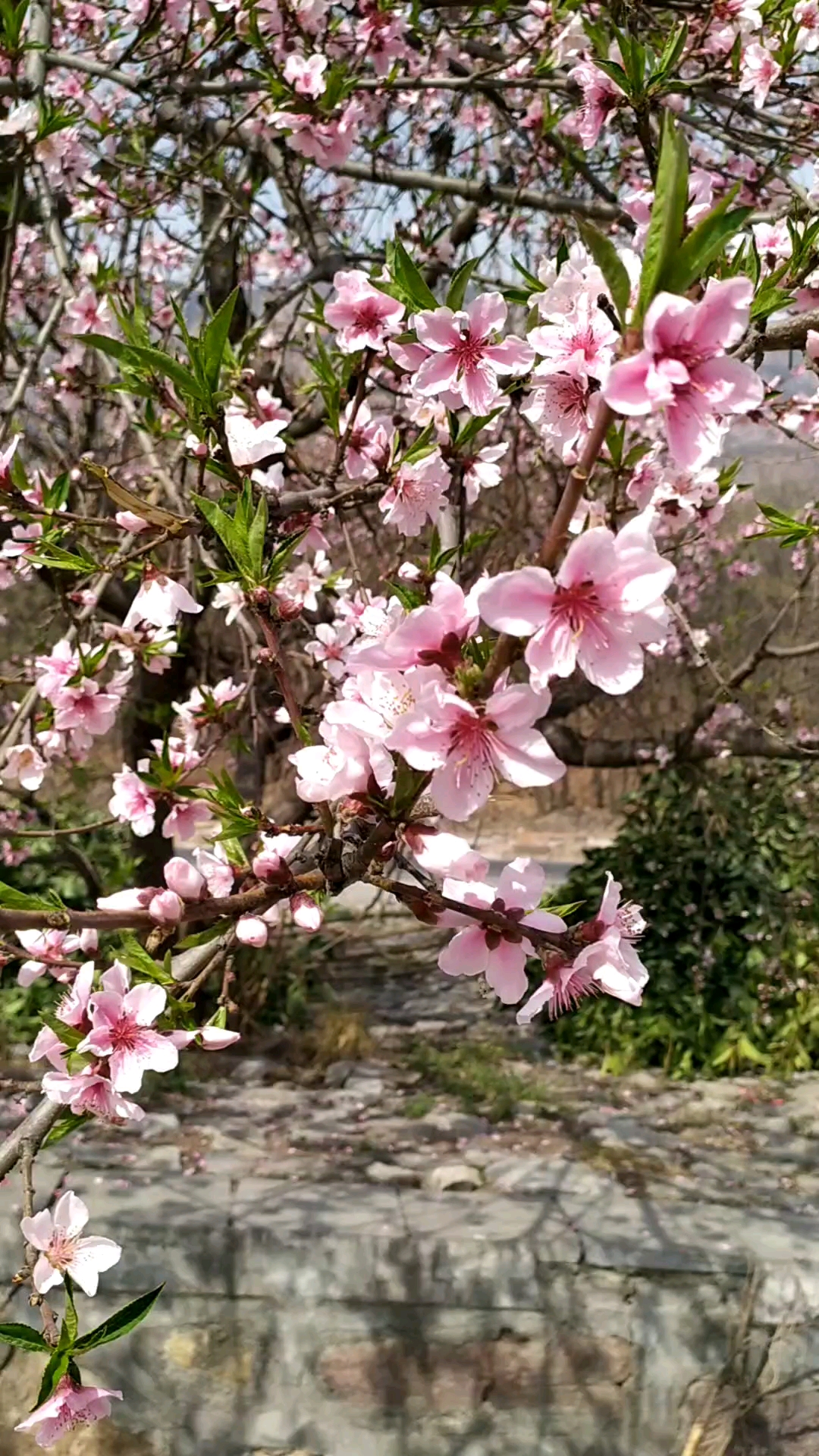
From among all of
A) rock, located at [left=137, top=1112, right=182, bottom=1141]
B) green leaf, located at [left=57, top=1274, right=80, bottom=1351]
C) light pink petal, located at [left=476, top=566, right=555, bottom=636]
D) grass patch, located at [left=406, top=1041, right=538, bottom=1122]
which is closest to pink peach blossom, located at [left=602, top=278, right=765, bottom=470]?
light pink petal, located at [left=476, top=566, right=555, bottom=636]

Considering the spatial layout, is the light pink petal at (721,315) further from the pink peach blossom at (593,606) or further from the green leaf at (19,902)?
the green leaf at (19,902)

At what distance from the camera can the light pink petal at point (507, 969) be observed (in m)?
0.99

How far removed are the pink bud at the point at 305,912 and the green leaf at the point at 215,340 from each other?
548mm

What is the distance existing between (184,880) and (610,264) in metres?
0.67

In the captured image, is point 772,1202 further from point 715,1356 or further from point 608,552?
point 608,552

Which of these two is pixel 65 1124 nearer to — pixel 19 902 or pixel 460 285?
pixel 19 902

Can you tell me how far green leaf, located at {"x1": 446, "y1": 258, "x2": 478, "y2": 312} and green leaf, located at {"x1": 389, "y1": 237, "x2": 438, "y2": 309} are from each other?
0.06 feet

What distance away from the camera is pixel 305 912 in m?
1.06

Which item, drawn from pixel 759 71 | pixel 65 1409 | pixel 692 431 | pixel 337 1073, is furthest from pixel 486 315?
pixel 337 1073

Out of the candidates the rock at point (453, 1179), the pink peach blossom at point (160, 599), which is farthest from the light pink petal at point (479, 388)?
the rock at point (453, 1179)

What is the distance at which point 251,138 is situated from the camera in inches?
152

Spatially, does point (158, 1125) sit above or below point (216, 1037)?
below

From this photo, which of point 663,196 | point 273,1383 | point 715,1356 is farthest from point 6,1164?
point 715,1356

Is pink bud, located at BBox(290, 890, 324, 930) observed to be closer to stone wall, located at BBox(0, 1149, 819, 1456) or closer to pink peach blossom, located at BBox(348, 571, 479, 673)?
pink peach blossom, located at BBox(348, 571, 479, 673)
